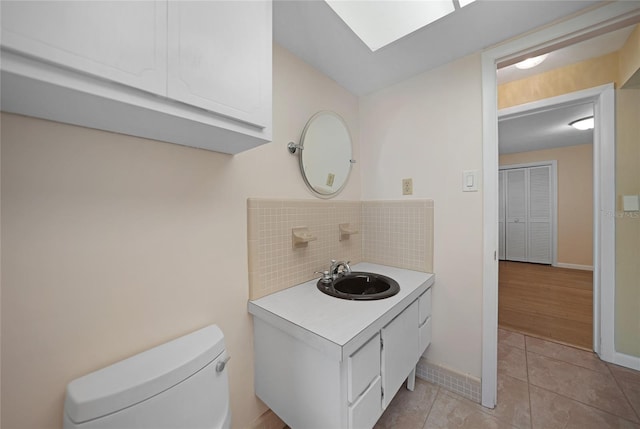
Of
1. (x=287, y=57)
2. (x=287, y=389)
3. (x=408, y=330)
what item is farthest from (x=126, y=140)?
(x=408, y=330)

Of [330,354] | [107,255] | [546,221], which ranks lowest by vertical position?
[330,354]

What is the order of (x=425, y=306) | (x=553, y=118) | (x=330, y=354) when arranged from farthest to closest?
(x=553, y=118) < (x=425, y=306) < (x=330, y=354)

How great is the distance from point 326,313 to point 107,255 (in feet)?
2.68

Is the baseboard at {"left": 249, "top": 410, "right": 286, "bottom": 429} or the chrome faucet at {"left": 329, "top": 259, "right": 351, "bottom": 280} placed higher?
the chrome faucet at {"left": 329, "top": 259, "right": 351, "bottom": 280}

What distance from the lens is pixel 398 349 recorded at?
3.77ft

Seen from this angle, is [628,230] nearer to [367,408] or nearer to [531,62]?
[531,62]

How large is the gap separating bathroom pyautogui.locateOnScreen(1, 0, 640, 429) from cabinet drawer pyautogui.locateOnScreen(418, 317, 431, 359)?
97 mm

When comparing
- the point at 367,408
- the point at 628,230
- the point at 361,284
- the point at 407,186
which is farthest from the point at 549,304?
the point at 367,408

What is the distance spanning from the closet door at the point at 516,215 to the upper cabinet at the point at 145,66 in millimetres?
5712

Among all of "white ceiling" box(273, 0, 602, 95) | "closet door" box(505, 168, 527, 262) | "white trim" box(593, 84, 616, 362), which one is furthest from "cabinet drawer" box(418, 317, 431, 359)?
"closet door" box(505, 168, 527, 262)

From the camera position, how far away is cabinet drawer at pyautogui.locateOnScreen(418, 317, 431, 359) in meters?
1.42

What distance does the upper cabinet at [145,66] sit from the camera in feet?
1.53

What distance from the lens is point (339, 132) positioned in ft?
5.59

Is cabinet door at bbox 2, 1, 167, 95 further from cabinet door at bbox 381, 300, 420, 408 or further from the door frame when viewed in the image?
the door frame
